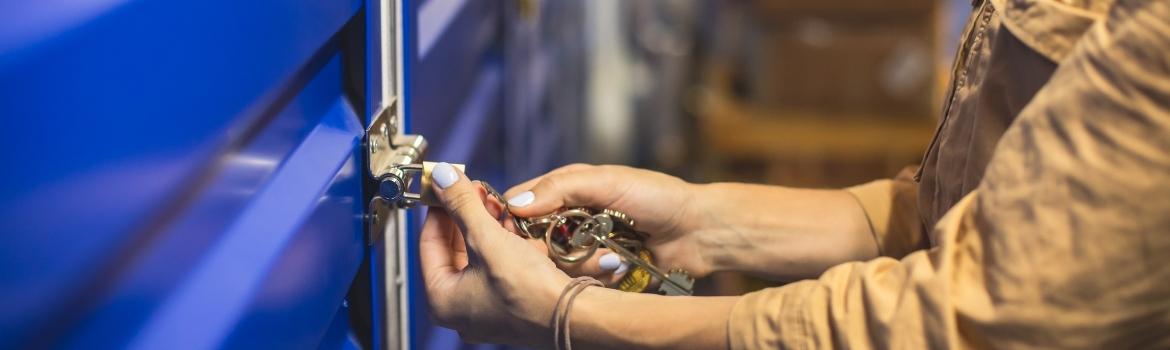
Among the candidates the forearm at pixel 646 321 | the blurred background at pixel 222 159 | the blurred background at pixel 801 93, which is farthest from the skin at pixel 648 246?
the blurred background at pixel 801 93

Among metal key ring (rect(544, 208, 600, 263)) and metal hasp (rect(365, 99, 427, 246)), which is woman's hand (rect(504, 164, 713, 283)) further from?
metal hasp (rect(365, 99, 427, 246))

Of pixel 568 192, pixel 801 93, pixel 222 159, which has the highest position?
pixel 222 159

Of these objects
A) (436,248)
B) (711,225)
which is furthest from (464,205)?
(711,225)

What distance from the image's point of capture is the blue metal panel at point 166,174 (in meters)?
0.47

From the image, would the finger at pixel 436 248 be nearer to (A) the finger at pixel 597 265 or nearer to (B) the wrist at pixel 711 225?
(A) the finger at pixel 597 265

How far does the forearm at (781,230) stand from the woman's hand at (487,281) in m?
0.41

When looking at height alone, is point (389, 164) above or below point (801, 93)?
above

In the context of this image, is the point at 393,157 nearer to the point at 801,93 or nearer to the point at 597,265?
the point at 597,265

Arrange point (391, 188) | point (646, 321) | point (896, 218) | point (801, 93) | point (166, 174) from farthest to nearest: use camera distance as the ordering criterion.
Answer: point (801, 93), point (896, 218), point (391, 188), point (646, 321), point (166, 174)

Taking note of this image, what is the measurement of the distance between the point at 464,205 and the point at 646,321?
0.21m

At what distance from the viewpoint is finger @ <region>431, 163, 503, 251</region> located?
105 centimetres

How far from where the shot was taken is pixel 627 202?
Answer: 1.33m

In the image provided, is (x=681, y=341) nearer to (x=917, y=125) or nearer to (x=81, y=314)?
(x=81, y=314)

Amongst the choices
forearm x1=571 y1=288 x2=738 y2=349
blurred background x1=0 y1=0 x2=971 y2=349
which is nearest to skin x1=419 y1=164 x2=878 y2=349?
forearm x1=571 y1=288 x2=738 y2=349
